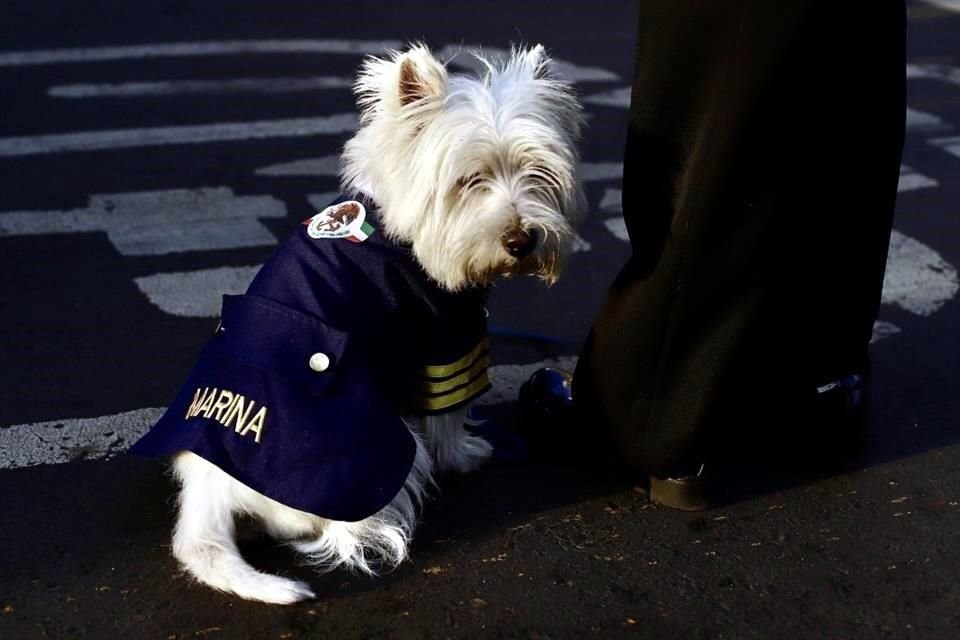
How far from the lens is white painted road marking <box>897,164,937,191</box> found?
649cm

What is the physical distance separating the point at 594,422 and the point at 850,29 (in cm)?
137

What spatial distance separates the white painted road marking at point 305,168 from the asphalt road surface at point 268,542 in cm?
2

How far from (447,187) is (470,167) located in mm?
85

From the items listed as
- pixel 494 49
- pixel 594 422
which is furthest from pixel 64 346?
pixel 494 49

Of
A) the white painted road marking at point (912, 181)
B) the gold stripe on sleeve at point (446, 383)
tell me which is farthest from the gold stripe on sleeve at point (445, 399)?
the white painted road marking at point (912, 181)

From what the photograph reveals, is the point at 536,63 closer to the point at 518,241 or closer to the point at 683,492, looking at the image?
the point at 518,241

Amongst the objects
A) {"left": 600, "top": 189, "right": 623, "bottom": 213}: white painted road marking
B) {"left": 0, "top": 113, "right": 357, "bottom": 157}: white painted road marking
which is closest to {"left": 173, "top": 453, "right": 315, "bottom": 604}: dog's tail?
{"left": 600, "top": 189, "right": 623, "bottom": 213}: white painted road marking

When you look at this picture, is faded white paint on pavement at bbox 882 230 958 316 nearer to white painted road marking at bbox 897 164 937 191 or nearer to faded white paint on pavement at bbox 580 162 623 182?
white painted road marking at bbox 897 164 937 191

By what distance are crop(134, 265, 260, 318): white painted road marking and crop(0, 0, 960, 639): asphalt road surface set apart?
14mm

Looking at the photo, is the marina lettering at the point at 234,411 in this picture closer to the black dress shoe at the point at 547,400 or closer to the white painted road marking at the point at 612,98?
the black dress shoe at the point at 547,400

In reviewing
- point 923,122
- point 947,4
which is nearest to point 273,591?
point 923,122

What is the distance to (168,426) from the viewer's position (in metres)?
3.31

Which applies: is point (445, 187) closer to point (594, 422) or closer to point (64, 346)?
point (594, 422)

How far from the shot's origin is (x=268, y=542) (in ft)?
11.1
